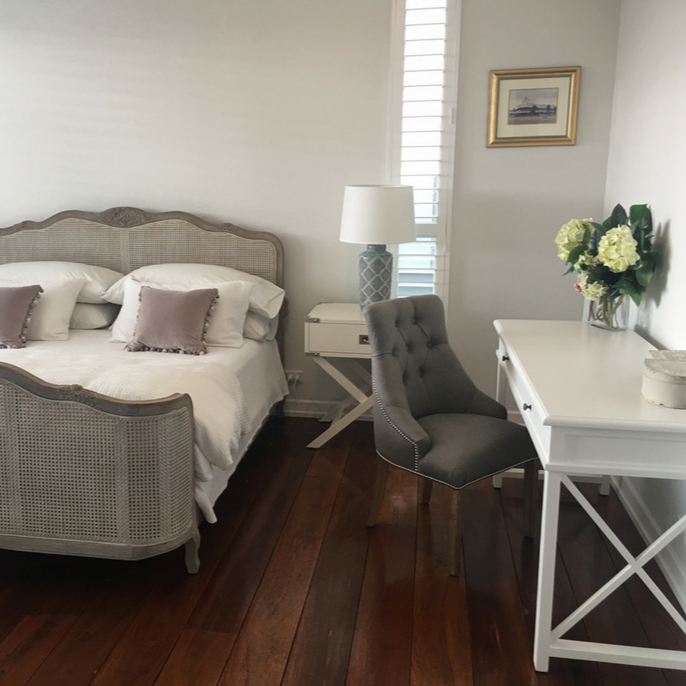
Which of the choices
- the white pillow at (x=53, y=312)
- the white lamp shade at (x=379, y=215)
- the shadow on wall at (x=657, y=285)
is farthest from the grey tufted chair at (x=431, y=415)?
the white pillow at (x=53, y=312)

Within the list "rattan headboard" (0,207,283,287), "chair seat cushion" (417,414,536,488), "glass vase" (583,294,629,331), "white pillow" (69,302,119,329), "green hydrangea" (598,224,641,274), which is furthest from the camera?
"rattan headboard" (0,207,283,287)

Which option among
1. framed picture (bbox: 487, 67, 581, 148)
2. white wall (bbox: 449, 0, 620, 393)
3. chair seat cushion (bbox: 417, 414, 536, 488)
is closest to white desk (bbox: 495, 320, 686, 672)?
chair seat cushion (bbox: 417, 414, 536, 488)

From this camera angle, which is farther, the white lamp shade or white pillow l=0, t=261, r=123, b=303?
white pillow l=0, t=261, r=123, b=303

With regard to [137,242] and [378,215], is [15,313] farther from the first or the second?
[378,215]

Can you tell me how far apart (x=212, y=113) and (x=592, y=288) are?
7.33 feet

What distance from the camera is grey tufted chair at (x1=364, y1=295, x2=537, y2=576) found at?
2.23 m

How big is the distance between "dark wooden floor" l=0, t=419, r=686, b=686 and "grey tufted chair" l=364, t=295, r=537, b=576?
17 cm

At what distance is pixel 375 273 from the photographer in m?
3.24

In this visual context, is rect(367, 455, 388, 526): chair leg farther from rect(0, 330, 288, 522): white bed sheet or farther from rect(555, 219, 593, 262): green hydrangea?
rect(555, 219, 593, 262): green hydrangea

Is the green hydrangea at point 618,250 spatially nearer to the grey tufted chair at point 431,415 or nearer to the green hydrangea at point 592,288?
the green hydrangea at point 592,288

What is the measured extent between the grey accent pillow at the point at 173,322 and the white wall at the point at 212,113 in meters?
0.78

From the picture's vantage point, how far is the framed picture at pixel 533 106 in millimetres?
3199

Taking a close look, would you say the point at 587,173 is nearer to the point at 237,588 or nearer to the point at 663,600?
the point at 663,600

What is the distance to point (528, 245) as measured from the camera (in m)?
3.40
